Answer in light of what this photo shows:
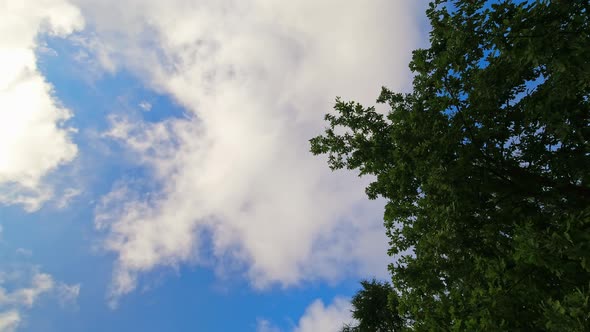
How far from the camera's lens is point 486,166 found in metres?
10.1

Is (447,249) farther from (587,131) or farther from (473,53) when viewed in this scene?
(473,53)

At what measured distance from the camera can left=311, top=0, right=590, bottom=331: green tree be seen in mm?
7146

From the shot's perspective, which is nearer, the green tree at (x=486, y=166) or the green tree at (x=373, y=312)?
the green tree at (x=486, y=166)

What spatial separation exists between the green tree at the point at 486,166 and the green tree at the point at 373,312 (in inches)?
937

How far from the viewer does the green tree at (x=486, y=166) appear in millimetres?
7146

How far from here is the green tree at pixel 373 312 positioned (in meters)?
31.2

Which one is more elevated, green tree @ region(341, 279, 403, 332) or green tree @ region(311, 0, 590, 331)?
green tree @ region(341, 279, 403, 332)

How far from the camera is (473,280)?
350 inches

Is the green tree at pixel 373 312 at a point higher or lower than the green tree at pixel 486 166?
higher

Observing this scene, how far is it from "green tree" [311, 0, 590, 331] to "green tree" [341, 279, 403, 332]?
78.1 feet

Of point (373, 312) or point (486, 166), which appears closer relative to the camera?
point (486, 166)

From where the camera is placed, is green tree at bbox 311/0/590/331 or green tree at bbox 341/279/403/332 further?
green tree at bbox 341/279/403/332

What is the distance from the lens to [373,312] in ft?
106

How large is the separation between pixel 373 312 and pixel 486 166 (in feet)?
88.2
